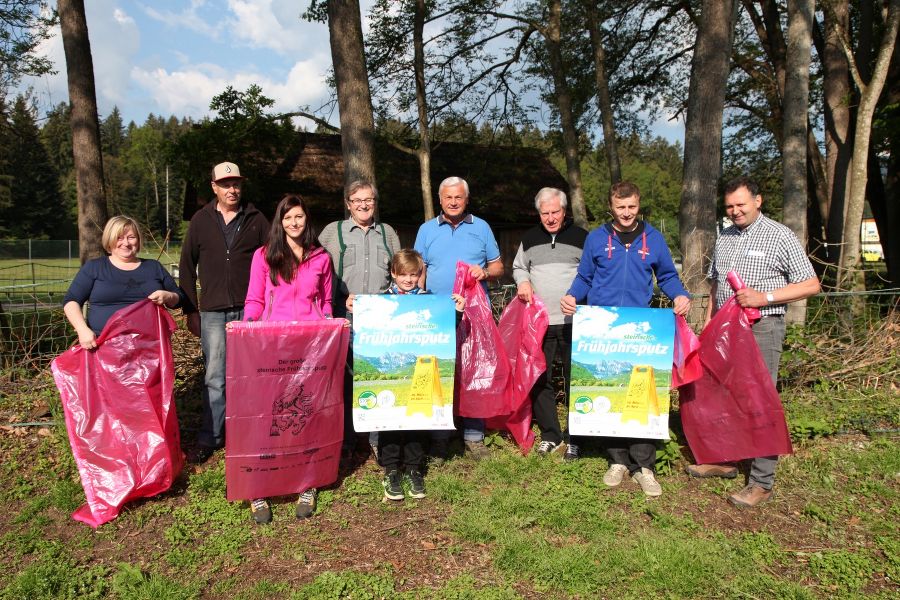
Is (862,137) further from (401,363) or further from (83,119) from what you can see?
(83,119)

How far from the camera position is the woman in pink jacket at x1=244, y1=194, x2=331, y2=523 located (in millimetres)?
3486

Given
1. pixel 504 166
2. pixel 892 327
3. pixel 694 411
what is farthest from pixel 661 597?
pixel 504 166

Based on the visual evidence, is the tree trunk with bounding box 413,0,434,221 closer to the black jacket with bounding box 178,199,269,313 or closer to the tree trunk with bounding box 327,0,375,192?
the tree trunk with bounding box 327,0,375,192

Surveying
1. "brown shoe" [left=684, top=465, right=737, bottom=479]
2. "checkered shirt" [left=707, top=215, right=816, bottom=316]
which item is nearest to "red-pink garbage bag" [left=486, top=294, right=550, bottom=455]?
"brown shoe" [left=684, top=465, right=737, bottom=479]

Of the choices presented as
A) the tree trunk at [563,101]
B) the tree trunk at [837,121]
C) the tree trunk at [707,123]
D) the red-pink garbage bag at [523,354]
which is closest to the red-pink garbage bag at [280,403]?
the red-pink garbage bag at [523,354]

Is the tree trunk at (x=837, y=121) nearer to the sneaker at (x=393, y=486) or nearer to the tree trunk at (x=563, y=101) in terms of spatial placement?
the tree trunk at (x=563, y=101)

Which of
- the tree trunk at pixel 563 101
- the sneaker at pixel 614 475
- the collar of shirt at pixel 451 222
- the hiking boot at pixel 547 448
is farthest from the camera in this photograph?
the tree trunk at pixel 563 101

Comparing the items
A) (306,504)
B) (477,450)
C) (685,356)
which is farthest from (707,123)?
(306,504)

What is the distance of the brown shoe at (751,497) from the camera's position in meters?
3.58

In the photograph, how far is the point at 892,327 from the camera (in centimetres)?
529

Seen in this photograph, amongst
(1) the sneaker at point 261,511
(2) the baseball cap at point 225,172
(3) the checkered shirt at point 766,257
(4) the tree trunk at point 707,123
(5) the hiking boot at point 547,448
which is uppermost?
(4) the tree trunk at point 707,123

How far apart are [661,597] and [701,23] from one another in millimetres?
6185

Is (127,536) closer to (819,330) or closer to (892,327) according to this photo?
(819,330)

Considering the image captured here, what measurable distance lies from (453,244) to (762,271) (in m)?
1.86
